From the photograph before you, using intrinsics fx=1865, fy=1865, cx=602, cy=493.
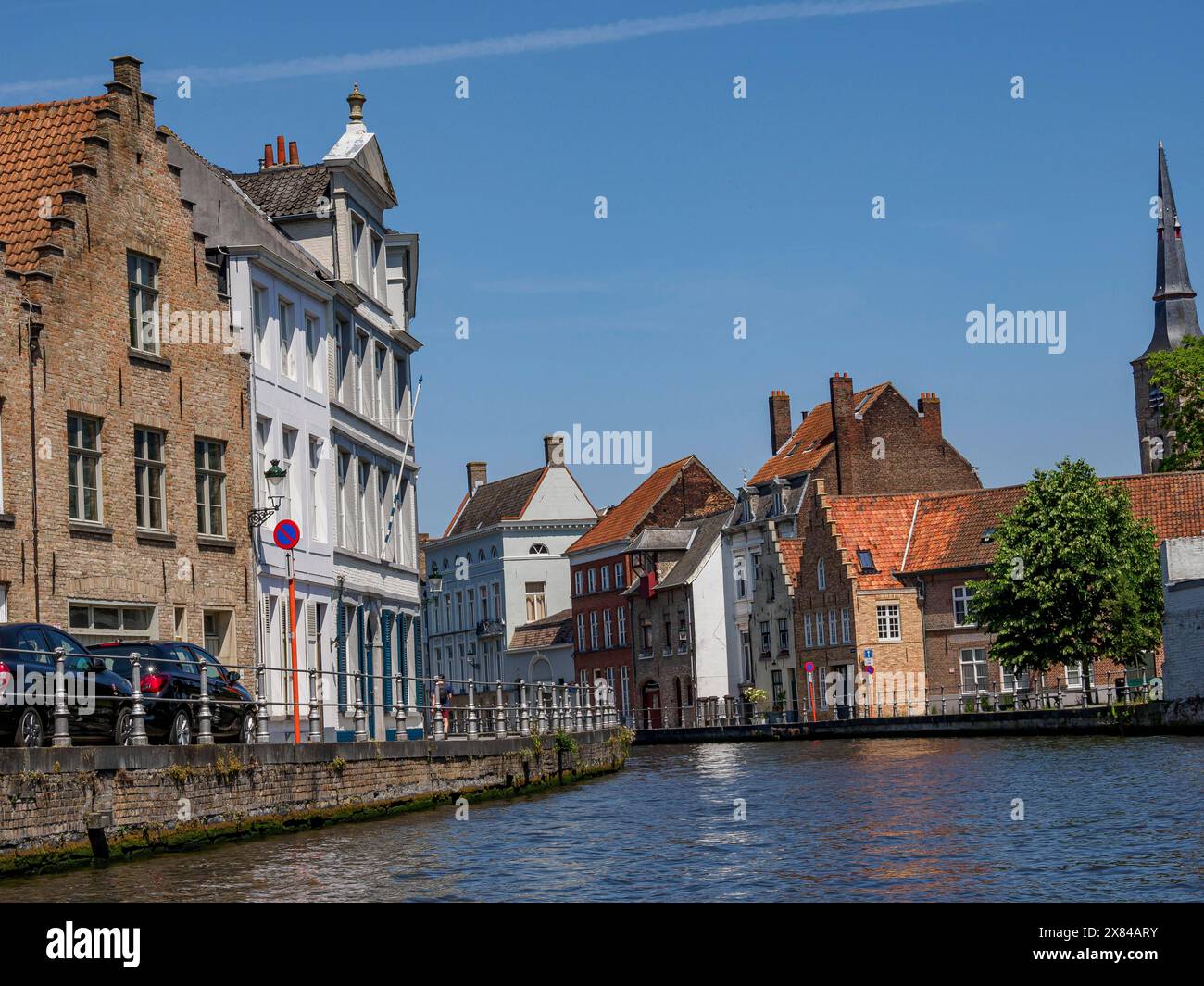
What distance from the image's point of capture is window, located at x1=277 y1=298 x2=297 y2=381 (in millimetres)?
38031

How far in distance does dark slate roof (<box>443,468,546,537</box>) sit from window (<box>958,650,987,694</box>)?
129 ft

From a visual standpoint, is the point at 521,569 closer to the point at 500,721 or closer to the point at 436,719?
the point at 500,721

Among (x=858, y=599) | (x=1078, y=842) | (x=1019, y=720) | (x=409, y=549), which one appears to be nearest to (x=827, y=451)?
(x=858, y=599)

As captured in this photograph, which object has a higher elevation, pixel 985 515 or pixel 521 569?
pixel 521 569

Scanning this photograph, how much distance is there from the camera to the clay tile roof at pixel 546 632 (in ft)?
356

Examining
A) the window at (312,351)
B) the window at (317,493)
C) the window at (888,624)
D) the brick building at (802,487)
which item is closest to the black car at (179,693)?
the window at (317,493)

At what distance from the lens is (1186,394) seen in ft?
221

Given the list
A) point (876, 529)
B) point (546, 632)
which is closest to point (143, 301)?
point (876, 529)

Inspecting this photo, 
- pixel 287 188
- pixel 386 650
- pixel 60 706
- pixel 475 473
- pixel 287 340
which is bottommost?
pixel 60 706

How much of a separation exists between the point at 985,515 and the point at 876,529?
5620mm

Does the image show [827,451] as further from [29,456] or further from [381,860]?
[381,860]

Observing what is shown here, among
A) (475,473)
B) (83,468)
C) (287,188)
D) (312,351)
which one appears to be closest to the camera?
(83,468)

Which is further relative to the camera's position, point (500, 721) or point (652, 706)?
point (652, 706)

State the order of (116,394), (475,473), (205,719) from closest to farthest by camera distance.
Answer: (205,719), (116,394), (475,473)
